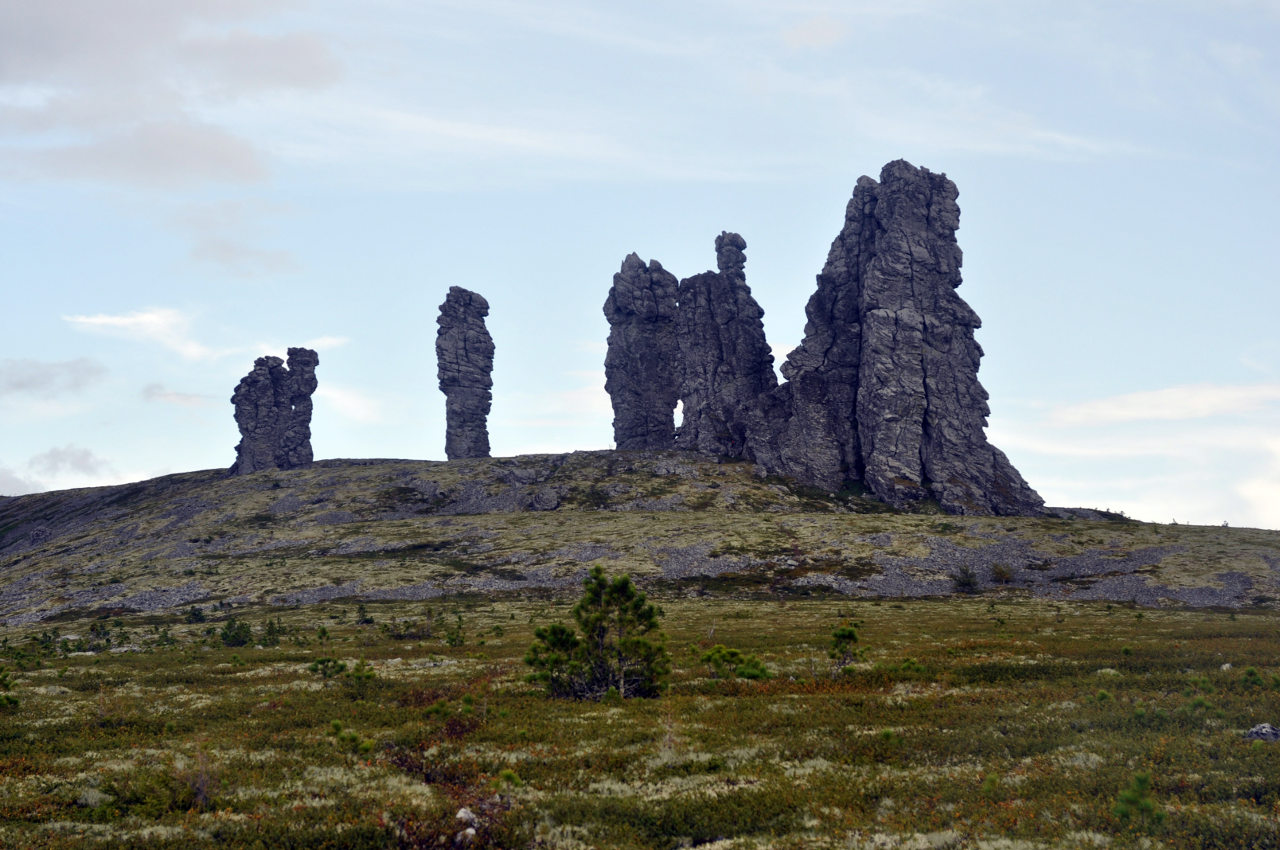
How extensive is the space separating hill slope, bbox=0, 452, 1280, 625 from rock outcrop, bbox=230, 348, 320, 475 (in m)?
15.0

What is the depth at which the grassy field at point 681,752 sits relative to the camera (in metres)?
18.3

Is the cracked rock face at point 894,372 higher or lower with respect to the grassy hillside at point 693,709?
higher

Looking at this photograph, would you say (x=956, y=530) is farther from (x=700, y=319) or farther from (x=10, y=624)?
(x=10, y=624)

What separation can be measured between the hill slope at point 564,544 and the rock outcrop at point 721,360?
1061 cm

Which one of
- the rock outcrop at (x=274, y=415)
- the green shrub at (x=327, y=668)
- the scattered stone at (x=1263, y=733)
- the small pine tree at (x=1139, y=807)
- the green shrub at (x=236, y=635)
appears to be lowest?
the green shrub at (x=236, y=635)

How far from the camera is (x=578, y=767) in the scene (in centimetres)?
2345

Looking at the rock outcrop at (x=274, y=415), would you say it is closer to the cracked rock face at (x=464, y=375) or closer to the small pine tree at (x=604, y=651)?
the cracked rock face at (x=464, y=375)

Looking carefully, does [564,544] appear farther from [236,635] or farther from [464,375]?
[464,375]

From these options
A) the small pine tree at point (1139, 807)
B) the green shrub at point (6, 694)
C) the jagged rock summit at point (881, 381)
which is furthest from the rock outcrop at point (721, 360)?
the small pine tree at point (1139, 807)

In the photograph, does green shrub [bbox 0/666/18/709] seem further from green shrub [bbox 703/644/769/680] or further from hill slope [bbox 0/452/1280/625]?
hill slope [bbox 0/452/1280/625]

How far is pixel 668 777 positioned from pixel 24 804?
58.4 ft

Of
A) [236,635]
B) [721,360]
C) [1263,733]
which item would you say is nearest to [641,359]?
[721,360]

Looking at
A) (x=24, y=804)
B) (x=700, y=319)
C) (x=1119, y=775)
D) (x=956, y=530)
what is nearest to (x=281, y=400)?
(x=700, y=319)

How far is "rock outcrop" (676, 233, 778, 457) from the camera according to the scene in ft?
568
